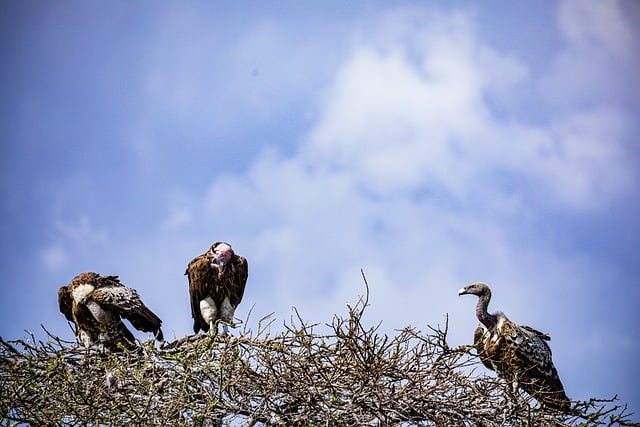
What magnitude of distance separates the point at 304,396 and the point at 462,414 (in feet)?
4.32

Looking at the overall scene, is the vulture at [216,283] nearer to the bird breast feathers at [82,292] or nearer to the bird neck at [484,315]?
the bird breast feathers at [82,292]

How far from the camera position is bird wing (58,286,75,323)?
32.5ft

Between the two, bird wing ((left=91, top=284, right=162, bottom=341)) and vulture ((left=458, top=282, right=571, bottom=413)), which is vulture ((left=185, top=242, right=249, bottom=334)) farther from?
vulture ((left=458, top=282, right=571, bottom=413))

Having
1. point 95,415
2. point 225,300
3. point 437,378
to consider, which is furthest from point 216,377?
point 225,300

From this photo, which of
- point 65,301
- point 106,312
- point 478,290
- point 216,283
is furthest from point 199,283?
point 478,290

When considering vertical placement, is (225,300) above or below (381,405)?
above

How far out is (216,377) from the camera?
7.12 m

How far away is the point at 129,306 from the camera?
9.52 m

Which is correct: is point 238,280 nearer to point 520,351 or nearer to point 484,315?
point 484,315

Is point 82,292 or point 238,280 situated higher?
point 238,280

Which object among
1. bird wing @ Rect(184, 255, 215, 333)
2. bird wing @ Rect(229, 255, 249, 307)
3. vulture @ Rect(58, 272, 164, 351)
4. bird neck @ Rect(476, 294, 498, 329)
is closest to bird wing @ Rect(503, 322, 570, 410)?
bird neck @ Rect(476, 294, 498, 329)

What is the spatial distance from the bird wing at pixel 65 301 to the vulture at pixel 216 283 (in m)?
1.38

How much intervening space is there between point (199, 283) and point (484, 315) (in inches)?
129

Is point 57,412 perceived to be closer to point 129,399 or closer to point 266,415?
point 129,399
